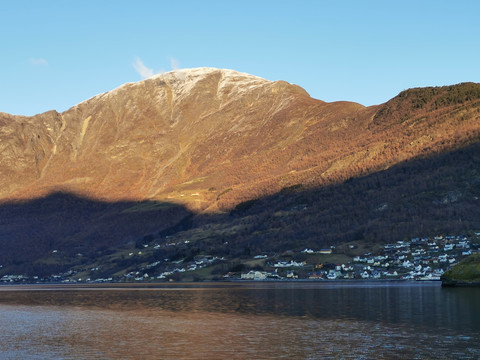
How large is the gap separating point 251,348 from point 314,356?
877 centimetres

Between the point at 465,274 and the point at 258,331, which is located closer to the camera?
the point at 258,331

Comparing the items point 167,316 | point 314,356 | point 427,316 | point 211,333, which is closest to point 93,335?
point 211,333

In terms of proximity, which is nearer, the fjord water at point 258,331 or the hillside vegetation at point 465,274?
the fjord water at point 258,331

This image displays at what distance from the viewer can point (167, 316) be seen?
375 ft

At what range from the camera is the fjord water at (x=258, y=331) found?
230ft

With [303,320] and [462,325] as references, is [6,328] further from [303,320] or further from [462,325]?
[462,325]

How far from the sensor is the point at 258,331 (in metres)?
87.3

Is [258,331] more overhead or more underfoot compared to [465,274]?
more underfoot

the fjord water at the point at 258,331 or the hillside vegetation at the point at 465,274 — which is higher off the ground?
the hillside vegetation at the point at 465,274

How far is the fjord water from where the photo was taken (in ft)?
230

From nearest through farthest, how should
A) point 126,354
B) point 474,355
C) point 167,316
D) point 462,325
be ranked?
point 474,355, point 126,354, point 462,325, point 167,316

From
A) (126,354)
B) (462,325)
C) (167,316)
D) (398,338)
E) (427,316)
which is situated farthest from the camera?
(167,316)

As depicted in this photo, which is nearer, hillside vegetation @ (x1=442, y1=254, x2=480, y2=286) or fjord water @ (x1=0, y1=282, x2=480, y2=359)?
fjord water @ (x1=0, y1=282, x2=480, y2=359)

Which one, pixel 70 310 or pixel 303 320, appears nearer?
pixel 303 320
